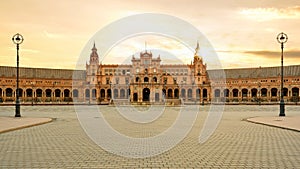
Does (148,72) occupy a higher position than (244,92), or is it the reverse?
(148,72)

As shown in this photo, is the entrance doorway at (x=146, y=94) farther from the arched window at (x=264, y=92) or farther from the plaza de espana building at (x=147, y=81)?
the arched window at (x=264, y=92)

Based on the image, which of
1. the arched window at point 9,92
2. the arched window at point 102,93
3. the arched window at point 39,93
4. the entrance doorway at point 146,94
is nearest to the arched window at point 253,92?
the entrance doorway at point 146,94

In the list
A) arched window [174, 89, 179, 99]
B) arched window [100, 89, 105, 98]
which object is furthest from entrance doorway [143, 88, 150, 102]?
arched window [100, 89, 105, 98]

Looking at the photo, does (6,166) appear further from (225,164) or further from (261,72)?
(261,72)

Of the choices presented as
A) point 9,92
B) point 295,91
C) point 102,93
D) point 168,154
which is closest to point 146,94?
point 102,93

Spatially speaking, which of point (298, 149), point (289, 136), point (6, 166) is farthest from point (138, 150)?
point (289, 136)

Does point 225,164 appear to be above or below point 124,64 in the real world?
below

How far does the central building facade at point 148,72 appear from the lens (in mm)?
123812

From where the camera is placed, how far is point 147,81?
116 meters

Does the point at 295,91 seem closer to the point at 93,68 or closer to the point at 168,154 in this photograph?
the point at 93,68

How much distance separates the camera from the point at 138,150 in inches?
491

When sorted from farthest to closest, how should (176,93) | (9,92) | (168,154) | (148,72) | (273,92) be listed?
(176,93) → (148,72) → (273,92) → (9,92) → (168,154)

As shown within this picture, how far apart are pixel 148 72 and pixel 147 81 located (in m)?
4.31

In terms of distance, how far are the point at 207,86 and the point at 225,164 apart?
11651 centimetres
